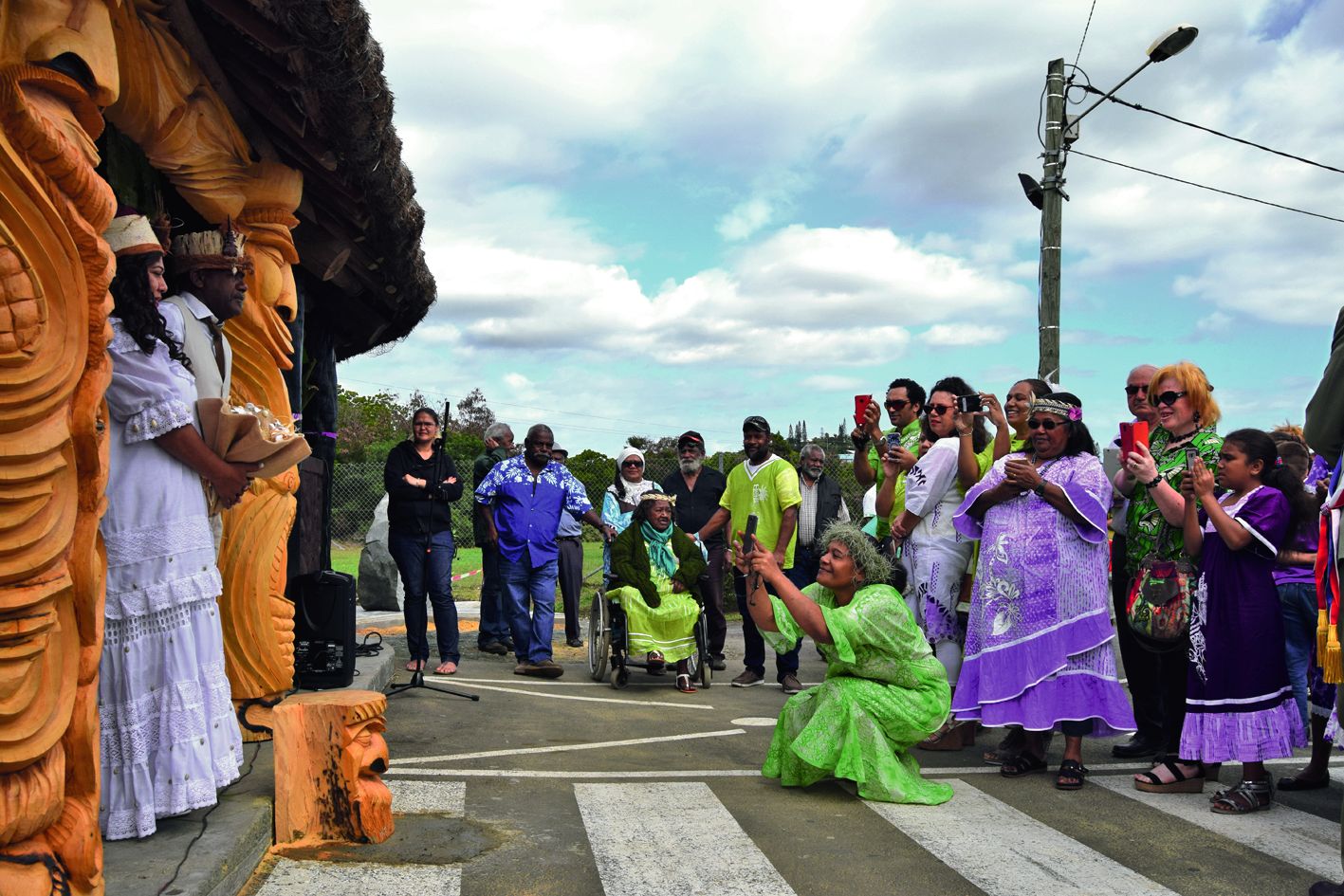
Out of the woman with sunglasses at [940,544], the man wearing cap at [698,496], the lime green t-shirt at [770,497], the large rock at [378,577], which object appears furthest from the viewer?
the large rock at [378,577]

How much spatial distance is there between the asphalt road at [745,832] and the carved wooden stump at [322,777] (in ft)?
0.39

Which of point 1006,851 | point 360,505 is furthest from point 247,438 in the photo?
point 360,505

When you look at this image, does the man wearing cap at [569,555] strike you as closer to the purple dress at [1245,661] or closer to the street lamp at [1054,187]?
the street lamp at [1054,187]

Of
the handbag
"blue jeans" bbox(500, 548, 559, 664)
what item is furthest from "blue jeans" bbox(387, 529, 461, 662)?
the handbag

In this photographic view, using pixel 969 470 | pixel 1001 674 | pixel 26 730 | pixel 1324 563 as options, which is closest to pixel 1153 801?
pixel 1001 674

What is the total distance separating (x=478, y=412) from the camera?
47.7 m

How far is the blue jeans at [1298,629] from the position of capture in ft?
20.6

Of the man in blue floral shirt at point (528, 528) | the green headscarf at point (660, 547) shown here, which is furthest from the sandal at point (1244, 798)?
the man in blue floral shirt at point (528, 528)

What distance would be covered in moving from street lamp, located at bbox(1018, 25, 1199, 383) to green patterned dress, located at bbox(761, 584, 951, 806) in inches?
309

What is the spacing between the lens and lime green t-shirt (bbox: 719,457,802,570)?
9.52 m

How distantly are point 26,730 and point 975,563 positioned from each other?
5050 mm

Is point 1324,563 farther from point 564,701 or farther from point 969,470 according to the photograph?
point 564,701

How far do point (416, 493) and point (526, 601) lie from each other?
1.63m

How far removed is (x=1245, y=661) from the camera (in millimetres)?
5551
